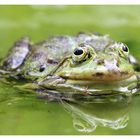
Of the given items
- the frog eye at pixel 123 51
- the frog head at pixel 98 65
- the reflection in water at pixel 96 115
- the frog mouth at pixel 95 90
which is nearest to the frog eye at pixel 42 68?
the frog head at pixel 98 65

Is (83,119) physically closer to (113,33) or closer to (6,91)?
(6,91)

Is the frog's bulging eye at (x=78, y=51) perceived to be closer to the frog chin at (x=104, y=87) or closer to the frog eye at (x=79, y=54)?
the frog eye at (x=79, y=54)

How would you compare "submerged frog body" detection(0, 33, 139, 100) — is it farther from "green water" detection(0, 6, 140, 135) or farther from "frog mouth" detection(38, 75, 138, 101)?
"green water" detection(0, 6, 140, 135)

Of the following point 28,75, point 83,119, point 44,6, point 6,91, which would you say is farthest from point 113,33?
point 83,119

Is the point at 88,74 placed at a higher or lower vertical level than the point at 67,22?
higher

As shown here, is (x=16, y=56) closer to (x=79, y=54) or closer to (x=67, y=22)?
(x=79, y=54)

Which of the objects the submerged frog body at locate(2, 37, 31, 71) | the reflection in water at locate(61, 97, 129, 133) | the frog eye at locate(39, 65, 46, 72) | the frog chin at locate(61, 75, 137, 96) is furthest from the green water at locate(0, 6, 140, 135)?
the reflection in water at locate(61, 97, 129, 133)

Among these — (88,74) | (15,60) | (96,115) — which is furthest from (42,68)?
(96,115)
